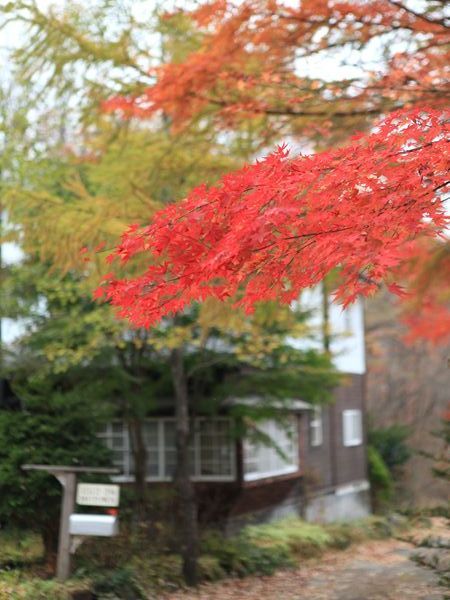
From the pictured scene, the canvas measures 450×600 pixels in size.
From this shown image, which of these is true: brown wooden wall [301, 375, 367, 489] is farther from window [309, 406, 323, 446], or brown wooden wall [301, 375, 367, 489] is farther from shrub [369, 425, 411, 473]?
shrub [369, 425, 411, 473]

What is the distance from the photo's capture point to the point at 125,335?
54.1ft

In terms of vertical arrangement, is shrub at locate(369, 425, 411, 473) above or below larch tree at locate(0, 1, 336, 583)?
below

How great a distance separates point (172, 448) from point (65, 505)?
789 centimetres

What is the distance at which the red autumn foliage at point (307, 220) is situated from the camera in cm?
581

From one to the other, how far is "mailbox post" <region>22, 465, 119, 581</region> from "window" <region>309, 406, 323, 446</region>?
490 inches

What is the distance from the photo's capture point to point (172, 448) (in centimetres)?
1869

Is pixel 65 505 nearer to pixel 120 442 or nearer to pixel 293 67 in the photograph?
pixel 293 67

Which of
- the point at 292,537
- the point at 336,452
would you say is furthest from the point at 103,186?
the point at 336,452

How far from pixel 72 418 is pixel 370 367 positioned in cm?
2697

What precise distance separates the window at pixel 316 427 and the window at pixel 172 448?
16.3 ft

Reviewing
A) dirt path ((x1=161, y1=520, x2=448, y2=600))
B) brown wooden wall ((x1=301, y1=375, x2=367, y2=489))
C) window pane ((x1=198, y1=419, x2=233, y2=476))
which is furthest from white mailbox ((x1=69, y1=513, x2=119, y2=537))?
brown wooden wall ((x1=301, y1=375, x2=367, y2=489))

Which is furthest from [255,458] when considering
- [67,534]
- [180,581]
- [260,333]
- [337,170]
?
[337,170]

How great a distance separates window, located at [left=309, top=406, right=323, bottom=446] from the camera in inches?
904

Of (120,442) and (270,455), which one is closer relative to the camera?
(120,442)
